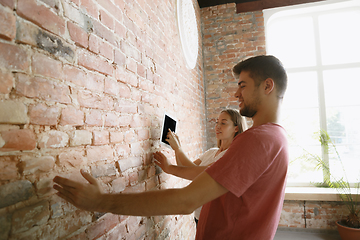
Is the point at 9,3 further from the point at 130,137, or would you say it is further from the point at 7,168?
A: the point at 130,137

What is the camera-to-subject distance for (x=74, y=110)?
888 mm

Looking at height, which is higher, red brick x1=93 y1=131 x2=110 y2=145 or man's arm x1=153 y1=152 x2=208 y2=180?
red brick x1=93 y1=131 x2=110 y2=145

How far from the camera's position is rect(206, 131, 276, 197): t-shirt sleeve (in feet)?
2.84

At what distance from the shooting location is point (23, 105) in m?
0.69

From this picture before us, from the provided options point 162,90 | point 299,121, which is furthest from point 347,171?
point 162,90

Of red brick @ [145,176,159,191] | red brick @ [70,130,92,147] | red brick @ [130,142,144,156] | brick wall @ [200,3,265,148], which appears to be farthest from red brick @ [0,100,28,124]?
brick wall @ [200,3,265,148]

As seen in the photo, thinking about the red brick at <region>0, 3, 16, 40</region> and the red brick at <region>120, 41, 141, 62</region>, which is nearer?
the red brick at <region>0, 3, 16, 40</region>

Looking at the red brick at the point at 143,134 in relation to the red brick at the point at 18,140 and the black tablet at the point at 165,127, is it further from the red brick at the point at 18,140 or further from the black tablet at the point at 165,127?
the red brick at the point at 18,140

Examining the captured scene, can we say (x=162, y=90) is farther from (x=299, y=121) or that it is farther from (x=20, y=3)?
(x=299, y=121)

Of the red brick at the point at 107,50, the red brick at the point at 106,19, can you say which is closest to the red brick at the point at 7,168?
the red brick at the point at 107,50

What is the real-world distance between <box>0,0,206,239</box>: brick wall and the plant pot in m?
3.12

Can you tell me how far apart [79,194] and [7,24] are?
1.92 feet

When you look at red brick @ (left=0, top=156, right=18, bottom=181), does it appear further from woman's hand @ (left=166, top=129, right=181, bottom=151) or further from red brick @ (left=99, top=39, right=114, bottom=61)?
woman's hand @ (left=166, top=129, right=181, bottom=151)

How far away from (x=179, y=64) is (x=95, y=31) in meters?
1.49
